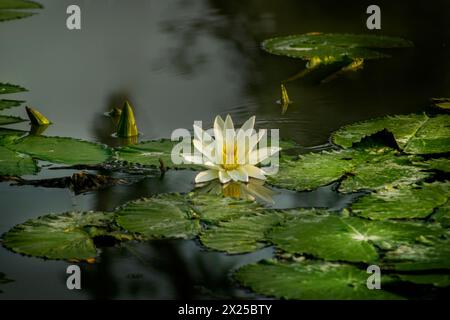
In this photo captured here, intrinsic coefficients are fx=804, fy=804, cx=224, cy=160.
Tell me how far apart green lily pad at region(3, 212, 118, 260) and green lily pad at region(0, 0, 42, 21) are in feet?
11.3

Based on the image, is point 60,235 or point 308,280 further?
point 60,235

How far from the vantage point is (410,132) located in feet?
9.82

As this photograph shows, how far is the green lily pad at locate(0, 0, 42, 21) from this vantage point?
5539 mm

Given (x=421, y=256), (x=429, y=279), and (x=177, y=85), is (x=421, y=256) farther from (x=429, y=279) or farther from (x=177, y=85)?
(x=177, y=85)

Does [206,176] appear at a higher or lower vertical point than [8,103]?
lower

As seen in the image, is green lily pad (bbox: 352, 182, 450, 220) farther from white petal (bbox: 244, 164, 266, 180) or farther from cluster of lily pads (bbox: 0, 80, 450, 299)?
white petal (bbox: 244, 164, 266, 180)

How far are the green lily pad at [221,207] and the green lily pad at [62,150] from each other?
0.56m

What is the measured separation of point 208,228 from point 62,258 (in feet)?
1.37

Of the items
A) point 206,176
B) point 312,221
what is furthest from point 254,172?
point 312,221

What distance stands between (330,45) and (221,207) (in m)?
2.24

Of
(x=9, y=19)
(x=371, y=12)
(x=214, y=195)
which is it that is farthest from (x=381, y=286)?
(x=9, y=19)
